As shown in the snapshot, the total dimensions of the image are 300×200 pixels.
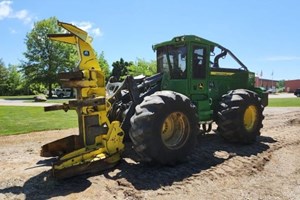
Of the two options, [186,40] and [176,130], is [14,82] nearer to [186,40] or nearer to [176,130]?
[186,40]

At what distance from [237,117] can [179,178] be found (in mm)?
3266

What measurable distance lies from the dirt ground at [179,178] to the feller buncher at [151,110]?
285 millimetres

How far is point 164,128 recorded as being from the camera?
6.99 m

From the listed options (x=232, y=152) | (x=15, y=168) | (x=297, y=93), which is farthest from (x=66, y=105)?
(x=297, y=93)

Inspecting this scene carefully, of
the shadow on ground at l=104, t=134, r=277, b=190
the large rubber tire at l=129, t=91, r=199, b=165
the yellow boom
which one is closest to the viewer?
the shadow on ground at l=104, t=134, r=277, b=190

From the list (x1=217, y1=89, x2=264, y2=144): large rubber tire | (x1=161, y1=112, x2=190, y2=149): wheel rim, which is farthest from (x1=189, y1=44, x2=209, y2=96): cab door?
(x1=161, y1=112, x2=190, y2=149): wheel rim

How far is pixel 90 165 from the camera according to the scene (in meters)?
6.05

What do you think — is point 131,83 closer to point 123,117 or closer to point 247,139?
point 123,117

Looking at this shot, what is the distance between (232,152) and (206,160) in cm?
116

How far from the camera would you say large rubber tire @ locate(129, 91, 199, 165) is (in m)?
6.20

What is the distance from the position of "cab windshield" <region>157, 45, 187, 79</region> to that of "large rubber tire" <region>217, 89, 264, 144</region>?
1.34 meters

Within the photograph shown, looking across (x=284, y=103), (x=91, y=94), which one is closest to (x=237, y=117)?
(x=91, y=94)

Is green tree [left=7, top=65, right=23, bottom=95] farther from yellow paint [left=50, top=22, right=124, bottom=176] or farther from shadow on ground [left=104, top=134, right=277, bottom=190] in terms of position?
yellow paint [left=50, top=22, right=124, bottom=176]

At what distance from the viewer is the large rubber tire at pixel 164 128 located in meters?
6.20
